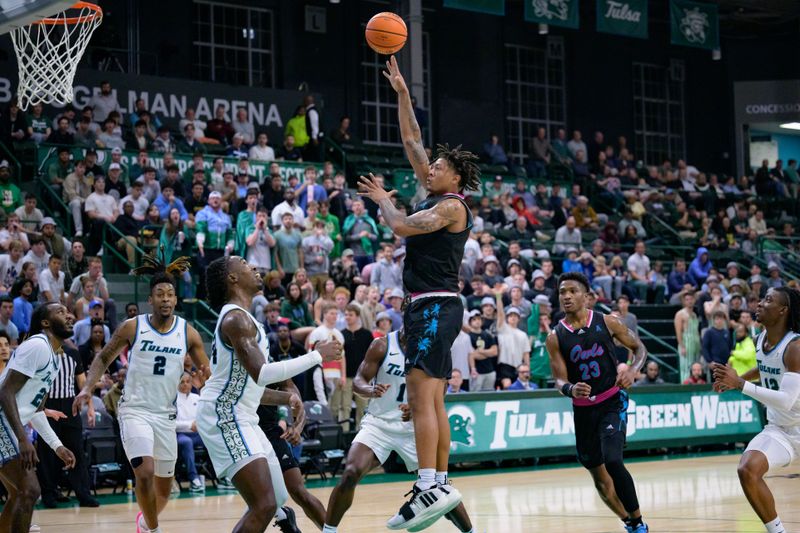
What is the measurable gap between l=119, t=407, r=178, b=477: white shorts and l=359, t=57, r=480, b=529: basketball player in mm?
2228

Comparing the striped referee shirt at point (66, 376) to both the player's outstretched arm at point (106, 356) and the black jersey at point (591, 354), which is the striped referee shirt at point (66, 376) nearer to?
the player's outstretched arm at point (106, 356)

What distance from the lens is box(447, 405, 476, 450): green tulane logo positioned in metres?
16.8

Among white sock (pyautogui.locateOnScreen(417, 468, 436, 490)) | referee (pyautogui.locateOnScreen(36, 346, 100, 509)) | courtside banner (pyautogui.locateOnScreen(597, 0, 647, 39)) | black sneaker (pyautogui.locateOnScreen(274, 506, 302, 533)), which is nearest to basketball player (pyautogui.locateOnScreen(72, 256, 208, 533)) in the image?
black sneaker (pyautogui.locateOnScreen(274, 506, 302, 533))

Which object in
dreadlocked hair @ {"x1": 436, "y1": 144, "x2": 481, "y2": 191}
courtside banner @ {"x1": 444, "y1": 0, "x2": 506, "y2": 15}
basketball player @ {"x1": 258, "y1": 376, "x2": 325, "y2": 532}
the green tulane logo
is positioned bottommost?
the green tulane logo

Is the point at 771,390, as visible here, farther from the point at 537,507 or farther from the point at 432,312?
the point at 537,507

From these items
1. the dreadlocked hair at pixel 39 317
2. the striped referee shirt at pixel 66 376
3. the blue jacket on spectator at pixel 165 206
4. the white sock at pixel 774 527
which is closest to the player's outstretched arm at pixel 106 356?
the dreadlocked hair at pixel 39 317

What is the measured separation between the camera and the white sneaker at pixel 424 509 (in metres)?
7.95

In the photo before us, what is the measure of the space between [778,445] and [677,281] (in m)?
15.8

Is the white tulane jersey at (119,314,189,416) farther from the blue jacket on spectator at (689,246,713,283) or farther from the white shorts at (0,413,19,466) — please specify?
the blue jacket on spectator at (689,246,713,283)

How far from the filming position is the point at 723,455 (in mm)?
19391

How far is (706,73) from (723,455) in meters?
19.6

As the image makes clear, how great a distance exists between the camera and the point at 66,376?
13.4 meters

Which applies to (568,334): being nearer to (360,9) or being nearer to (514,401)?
(514,401)

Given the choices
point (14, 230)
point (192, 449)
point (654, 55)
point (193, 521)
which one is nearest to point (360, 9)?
point (654, 55)
